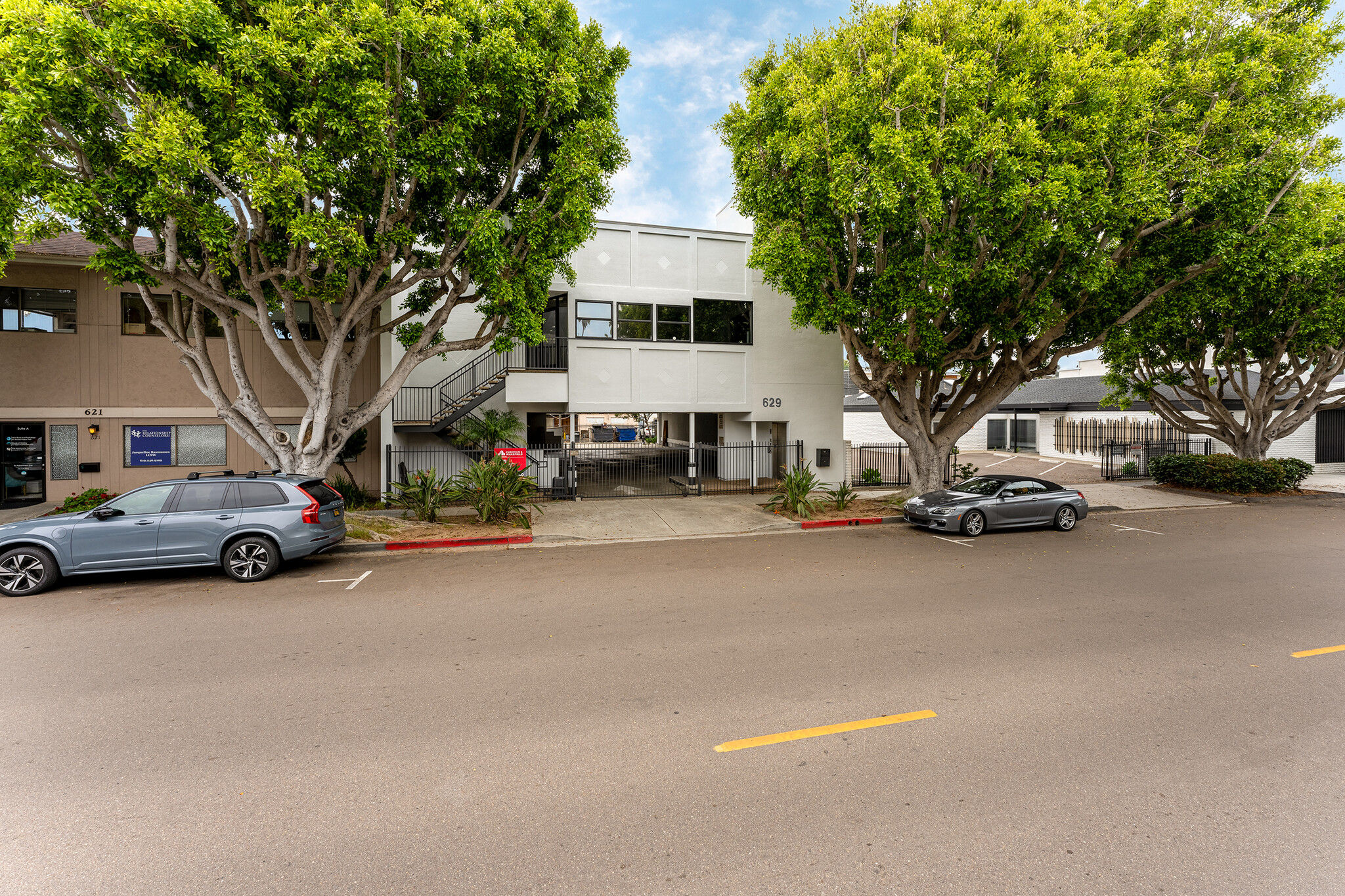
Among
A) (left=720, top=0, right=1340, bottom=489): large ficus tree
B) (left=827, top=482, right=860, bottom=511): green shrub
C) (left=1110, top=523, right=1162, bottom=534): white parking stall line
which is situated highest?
(left=720, top=0, right=1340, bottom=489): large ficus tree

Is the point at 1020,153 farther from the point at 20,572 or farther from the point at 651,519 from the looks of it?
the point at 20,572

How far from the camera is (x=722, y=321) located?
61.3 feet

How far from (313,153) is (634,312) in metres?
9.74

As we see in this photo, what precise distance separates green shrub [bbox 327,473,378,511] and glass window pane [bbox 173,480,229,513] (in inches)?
248

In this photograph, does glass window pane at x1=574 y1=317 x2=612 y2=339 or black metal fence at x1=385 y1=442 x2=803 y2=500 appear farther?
glass window pane at x1=574 y1=317 x2=612 y2=339

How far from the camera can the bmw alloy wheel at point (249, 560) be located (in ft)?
28.2

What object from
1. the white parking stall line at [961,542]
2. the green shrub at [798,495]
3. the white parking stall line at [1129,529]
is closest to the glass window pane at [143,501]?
the green shrub at [798,495]

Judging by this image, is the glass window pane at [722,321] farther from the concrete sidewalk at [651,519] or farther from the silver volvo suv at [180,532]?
the silver volvo suv at [180,532]

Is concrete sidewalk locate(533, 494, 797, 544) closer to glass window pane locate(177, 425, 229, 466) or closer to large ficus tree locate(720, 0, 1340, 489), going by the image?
large ficus tree locate(720, 0, 1340, 489)

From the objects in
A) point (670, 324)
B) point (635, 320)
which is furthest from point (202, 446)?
point (670, 324)

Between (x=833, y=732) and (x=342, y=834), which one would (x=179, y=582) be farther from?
(x=833, y=732)

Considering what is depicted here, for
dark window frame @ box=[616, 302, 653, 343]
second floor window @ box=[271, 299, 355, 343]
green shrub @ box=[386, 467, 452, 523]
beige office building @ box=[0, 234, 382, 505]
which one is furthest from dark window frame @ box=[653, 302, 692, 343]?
beige office building @ box=[0, 234, 382, 505]

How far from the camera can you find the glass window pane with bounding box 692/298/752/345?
18.5 m

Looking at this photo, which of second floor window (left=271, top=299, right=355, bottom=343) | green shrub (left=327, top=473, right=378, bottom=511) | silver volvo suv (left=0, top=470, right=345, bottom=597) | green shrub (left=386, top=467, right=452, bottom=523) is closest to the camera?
silver volvo suv (left=0, top=470, right=345, bottom=597)
